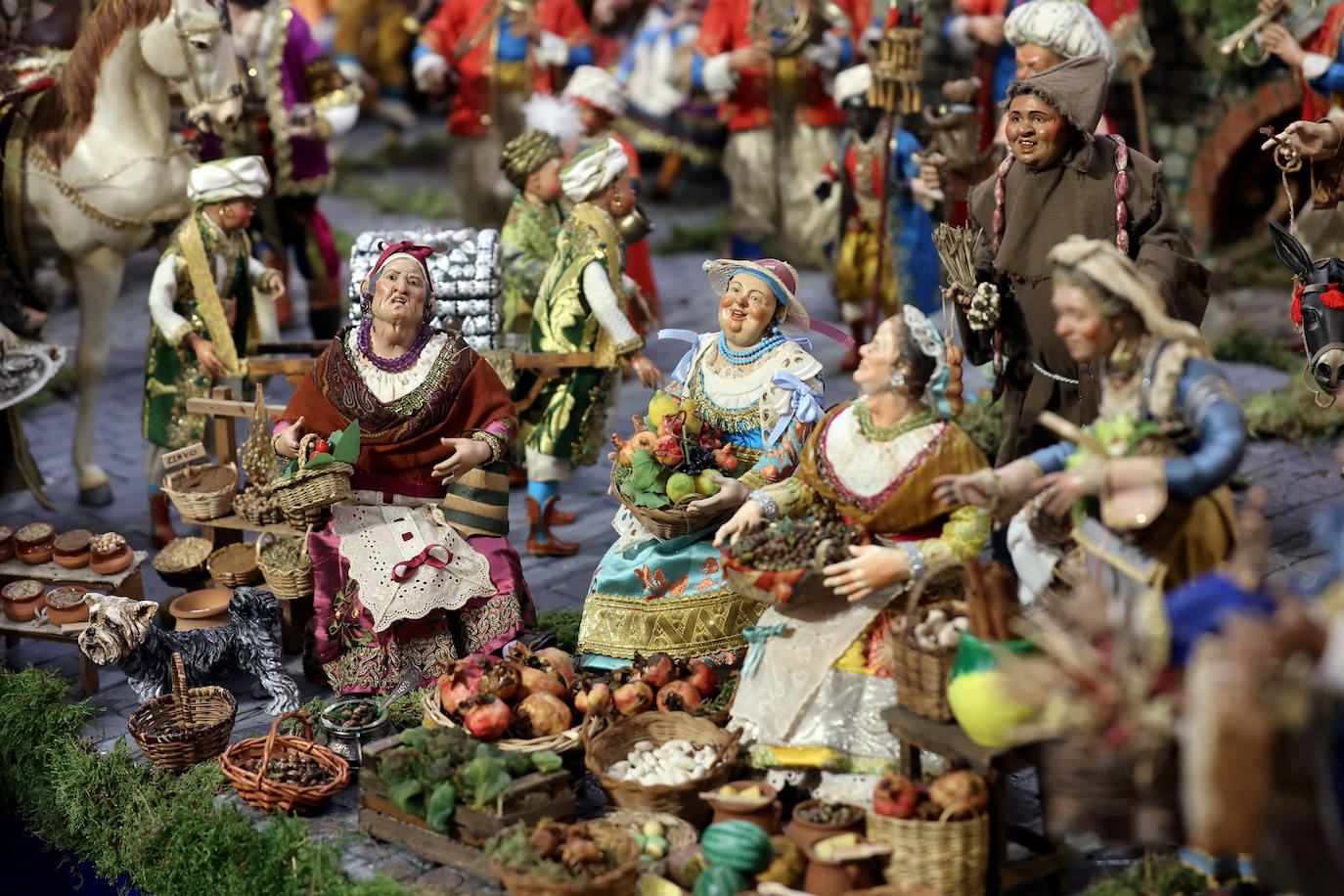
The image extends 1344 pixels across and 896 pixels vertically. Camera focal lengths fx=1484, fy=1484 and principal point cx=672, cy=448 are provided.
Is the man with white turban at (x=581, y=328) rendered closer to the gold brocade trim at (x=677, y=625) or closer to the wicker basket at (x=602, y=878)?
the gold brocade trim at (x=677, y=625)

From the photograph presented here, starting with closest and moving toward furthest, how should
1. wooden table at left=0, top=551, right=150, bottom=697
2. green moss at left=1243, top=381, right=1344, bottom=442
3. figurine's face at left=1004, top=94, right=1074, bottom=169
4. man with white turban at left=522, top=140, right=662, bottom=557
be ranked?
figurine's face at left=1004, top=94, right=1074, bottom=169 → wooden table at left=0, top=551, right=150, bottom=697 → man with white turban at left=522, top=140, right=662, bottom=557 → green moss at left=1243, top=381, right=1344, bottom=442

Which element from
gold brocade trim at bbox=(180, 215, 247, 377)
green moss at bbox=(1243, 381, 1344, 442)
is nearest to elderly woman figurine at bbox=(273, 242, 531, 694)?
gold brocade trim at bbox=(180, 215, 247, 377)

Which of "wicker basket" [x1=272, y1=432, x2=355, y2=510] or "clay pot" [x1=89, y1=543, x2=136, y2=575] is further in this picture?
"clay pot" [x1=89, y1=543, x2=136, y2=575]

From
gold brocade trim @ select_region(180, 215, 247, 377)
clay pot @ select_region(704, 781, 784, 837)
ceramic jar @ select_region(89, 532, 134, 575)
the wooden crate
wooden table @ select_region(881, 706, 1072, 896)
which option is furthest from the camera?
gold brocade trim @ select_region(180, 215, 247, 377)

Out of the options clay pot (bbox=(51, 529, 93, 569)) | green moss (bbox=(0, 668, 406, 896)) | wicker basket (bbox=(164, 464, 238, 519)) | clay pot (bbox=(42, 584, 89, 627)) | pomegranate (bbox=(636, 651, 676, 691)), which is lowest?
green moss (bbox=(0, 668, 406, 896))

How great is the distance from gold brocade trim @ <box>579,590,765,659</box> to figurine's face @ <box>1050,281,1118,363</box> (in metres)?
2.02

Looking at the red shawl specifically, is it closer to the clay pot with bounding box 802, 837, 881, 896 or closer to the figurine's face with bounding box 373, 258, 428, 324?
the figurine's face with bounding box 373, 258, 428, 324

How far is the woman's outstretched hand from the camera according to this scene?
576cm

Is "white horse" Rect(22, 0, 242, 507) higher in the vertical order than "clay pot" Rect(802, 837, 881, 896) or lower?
higher

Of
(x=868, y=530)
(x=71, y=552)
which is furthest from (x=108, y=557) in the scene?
(x=868, y=530)

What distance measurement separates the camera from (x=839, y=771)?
4871 millimetres

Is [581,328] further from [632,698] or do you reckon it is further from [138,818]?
[138,818]

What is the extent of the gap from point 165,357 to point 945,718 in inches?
187

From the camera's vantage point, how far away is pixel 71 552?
6.52m
